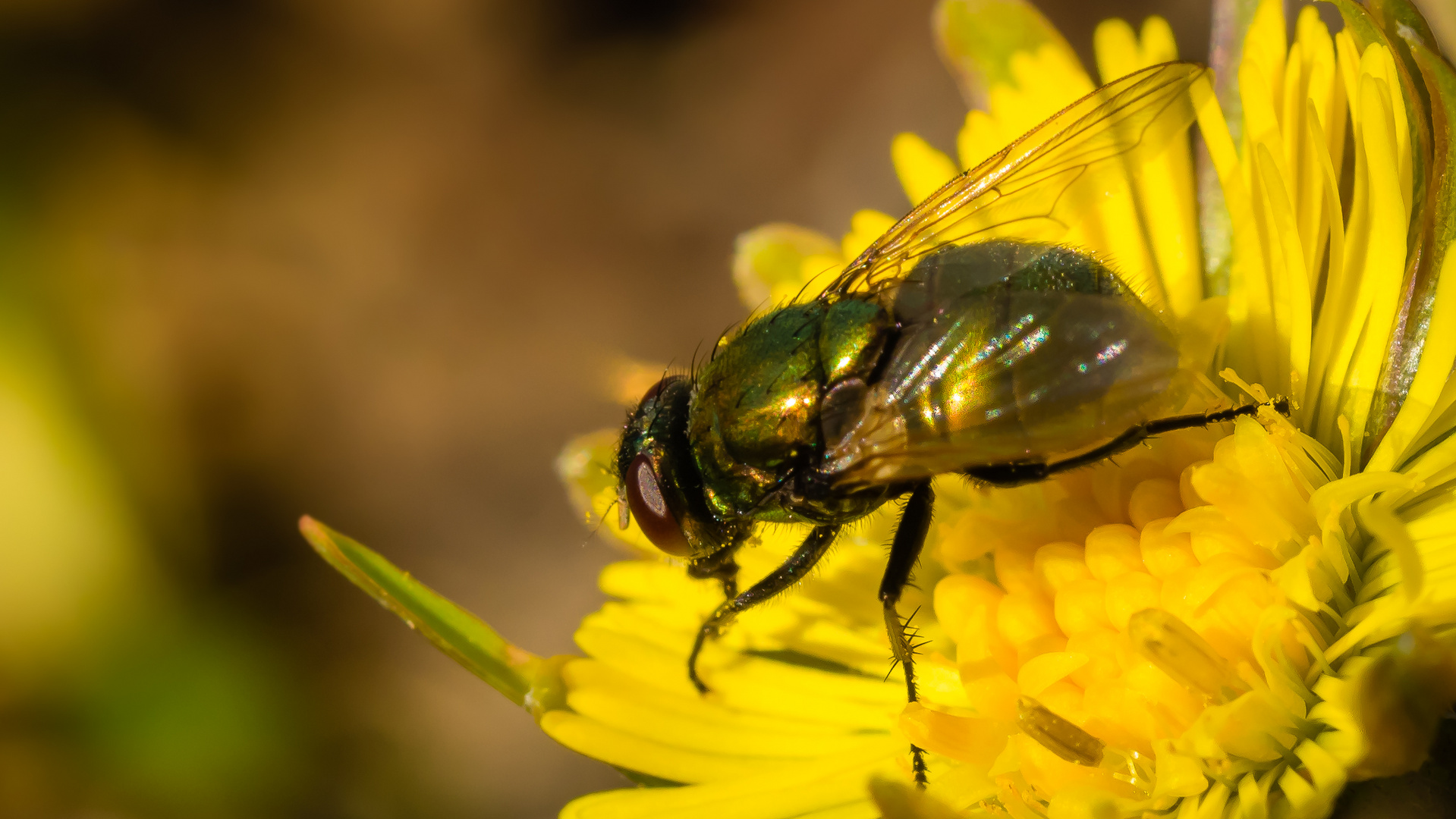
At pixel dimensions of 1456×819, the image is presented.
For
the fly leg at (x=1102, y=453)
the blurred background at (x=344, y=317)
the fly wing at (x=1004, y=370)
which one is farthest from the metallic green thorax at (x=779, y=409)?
the blurred background at (x=344, y=317)

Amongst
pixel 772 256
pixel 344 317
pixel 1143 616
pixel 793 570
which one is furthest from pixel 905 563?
pixel 344 317

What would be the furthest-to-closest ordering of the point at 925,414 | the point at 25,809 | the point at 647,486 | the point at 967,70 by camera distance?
the point at 25,809 < the point at 967,70 < the point at 647,486 < the point at 925,414

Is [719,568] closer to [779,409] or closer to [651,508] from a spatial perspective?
[651,508]

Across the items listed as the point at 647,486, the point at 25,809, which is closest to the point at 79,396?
the point at 25,809

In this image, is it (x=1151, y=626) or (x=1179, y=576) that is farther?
(x=1179, y=576)

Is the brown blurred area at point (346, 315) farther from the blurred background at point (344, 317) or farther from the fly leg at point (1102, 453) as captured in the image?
the fly leg at point (1102, 453)

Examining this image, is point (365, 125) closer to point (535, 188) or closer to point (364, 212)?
point (364, 212)
